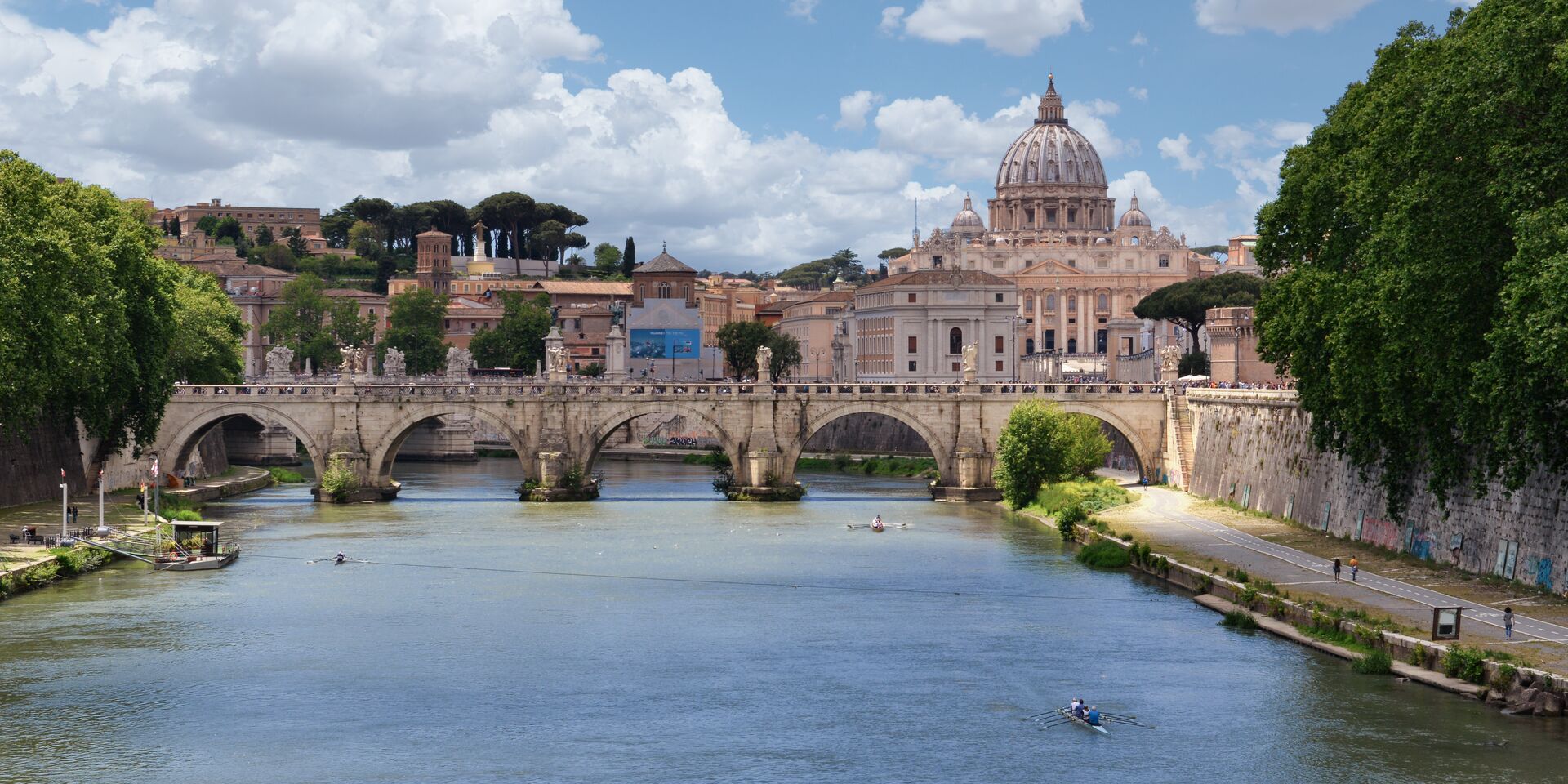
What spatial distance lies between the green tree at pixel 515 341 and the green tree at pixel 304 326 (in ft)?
37.6

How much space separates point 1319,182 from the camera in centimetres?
5097

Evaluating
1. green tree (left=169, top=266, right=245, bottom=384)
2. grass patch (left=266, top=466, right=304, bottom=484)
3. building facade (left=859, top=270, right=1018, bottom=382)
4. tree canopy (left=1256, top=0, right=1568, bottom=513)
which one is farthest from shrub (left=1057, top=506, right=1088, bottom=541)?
building facade (left=859, top=270, right=1018, bottom=382)

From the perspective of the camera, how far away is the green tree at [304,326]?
152125mm

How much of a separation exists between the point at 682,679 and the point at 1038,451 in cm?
3530

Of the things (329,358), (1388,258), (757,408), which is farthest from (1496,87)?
(329,358)

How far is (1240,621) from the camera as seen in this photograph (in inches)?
1713

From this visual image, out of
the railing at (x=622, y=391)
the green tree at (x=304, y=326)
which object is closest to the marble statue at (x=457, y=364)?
the green tree at (x=304, y=326)

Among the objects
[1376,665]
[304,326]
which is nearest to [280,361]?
[304,326]

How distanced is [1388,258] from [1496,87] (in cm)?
552

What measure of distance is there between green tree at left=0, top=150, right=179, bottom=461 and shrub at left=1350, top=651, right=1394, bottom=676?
36020 millimetres

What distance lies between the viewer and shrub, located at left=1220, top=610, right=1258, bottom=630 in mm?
43156

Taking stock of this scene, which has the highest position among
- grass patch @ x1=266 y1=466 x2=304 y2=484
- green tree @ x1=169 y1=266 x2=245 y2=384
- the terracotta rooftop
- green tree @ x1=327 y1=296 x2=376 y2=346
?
the terracotta rooftop

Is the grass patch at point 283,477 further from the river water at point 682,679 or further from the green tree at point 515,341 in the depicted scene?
the green tree at point 515,341

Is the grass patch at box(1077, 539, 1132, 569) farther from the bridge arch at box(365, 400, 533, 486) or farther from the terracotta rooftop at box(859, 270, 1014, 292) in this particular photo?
the terracotta rooftop at box(859, 270, 1014, 292)
